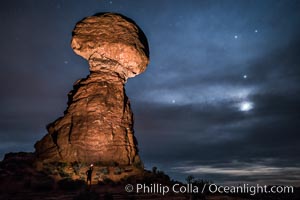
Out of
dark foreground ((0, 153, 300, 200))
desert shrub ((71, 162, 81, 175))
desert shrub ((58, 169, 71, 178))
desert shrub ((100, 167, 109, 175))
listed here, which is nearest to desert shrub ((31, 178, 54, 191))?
dark foreground ((0, 153, 300, 200))

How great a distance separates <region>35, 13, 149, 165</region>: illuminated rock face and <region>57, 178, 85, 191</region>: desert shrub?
2.39 metres

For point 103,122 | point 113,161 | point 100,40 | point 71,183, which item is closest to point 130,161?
point 113,161

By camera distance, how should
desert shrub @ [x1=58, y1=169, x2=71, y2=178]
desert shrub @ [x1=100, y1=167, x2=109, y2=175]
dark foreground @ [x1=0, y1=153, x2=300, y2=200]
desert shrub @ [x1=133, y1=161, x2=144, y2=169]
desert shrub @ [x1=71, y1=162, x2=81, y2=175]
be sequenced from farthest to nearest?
desert shrub @ [x1=133, y1=161, x2=144, y2=169]
desert shrub @ [x1=100, y1=167, x2=109, y2=175]
desert shrub @ [x1=71, y1=162, x2=81, y2=175]
desert shrub @ [x1=58, y1=169, x2=71, y2=178]
dark foreground @ [x1=0, y1=153, x2=300, y2=200]

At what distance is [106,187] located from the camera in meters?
19.8

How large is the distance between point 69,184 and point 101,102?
24.1ft

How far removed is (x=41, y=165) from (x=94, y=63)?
978 cm

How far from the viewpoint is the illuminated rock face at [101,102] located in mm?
22453

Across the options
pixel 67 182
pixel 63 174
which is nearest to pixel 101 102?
pixel 63 174

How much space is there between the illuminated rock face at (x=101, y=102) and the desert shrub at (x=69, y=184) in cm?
239

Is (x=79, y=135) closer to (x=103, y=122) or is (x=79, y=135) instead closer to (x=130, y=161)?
(x=103, y=122)

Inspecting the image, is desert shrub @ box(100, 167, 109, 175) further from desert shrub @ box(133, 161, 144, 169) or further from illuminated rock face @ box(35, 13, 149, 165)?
desert shrub @ box(133, 161, 144, 169)

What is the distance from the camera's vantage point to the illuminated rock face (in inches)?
884

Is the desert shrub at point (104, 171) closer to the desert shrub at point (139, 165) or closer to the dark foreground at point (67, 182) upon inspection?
the dark foreground at point (67, 182)

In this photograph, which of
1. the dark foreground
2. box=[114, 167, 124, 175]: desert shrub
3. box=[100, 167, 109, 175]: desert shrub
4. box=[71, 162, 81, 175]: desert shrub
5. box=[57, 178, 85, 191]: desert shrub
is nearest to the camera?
the dark foreground
